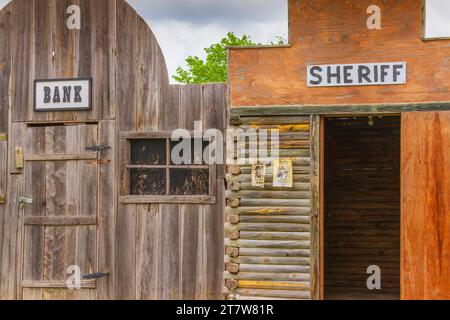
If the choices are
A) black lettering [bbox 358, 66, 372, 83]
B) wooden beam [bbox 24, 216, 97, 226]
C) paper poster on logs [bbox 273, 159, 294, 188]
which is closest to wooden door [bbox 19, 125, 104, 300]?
wooden beam [bbox 24, 216, 97, 226]

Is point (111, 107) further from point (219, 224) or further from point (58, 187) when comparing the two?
point (219, 224)

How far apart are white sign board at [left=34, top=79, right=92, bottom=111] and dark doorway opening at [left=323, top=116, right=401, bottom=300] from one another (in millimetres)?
5170

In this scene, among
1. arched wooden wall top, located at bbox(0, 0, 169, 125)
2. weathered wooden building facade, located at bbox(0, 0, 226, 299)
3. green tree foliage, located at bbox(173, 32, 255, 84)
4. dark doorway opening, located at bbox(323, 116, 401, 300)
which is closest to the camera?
weathered wooden building facade, located at bbox(0, 0, 226, 299)

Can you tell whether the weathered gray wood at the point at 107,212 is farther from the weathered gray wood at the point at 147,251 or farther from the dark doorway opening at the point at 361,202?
the dark doorway opening at the point at 361,202

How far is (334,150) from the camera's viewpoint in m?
13.6

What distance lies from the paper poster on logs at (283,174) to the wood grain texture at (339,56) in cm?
84

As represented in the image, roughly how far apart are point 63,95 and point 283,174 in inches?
147

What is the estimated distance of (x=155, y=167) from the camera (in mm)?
10156

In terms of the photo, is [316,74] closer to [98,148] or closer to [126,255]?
[98,148]

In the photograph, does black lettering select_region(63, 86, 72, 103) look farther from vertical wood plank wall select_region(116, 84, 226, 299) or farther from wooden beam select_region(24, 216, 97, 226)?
wooden beam select_region(24, 216, 97, 226)

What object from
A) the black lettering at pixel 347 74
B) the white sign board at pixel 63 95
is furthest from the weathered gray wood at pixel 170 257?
the black lettering at pixel 347 74

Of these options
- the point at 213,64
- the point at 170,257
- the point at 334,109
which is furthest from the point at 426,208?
the point at 213,64

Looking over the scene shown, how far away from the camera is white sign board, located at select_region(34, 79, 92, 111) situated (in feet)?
34.0
